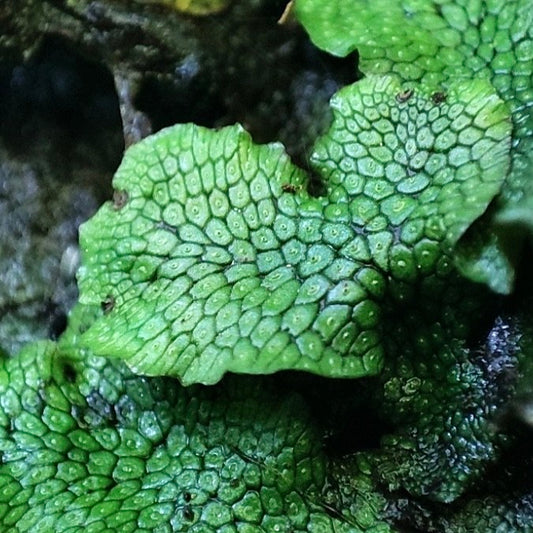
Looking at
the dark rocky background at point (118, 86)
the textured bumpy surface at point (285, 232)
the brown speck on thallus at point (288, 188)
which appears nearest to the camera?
the textured bumpy surface at point (285, 232)

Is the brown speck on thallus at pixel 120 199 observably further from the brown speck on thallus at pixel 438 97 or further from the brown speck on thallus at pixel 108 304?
the brown speck on thallus at pixel 438 97

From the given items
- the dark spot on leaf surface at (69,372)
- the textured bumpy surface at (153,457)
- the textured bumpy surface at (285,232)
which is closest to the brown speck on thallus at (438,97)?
the textured bumpy surface at (285,232)

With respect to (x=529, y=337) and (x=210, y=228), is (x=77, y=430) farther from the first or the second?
(x=529, y=337)

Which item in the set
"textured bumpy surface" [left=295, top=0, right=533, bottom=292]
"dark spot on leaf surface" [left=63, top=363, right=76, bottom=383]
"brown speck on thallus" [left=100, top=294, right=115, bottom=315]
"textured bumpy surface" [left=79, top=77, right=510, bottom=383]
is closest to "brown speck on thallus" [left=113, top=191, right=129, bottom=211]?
"textured bumpy surface" [left=79, top=77, right=510, bottom=383]

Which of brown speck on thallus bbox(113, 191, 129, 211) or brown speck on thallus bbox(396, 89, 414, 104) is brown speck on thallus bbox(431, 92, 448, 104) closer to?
brown speck on thallus bbox(396, 89, 414, 104)

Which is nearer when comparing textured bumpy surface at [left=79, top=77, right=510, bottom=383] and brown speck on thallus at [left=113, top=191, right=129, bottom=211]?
textured bumpy surface at [left=79, top=77, right=510, bottom=383]

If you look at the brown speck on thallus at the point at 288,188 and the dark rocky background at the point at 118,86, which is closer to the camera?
the brown speck on thallus at the point at 288,188

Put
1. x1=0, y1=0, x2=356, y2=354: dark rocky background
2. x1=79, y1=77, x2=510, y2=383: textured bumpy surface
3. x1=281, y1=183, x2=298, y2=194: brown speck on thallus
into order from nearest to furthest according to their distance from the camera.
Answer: x1=79, y1=77, x2=510, y2=383: textured bumpy surface
x1=281, y1=183, x2=298, y2=194: brown speck on thallus
x1=0, y1=0, x2=356, y2=354: dark rocky background

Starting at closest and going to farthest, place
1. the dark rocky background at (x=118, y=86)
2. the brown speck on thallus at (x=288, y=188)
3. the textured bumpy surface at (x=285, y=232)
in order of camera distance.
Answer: the textured bumpy surface at (x=285, y=232), the brown speck on thallus at (x=288, y=188), the dark rocky background at (x=118, y=86)
